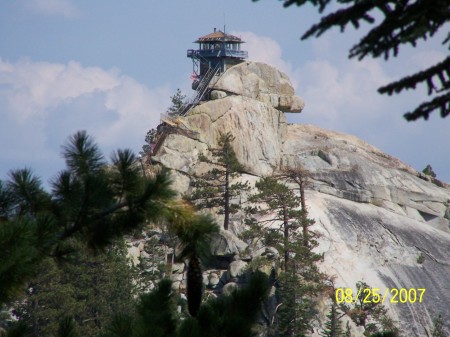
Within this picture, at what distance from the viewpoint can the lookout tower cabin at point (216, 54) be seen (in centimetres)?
7681

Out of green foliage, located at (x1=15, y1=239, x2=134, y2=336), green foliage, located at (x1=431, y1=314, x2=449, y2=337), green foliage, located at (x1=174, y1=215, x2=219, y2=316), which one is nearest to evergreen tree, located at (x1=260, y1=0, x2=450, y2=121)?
green foliage, located at (x1=174, y1=215, x2=219, y2=316)

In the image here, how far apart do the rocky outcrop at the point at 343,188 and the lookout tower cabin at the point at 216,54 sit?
4.40 m

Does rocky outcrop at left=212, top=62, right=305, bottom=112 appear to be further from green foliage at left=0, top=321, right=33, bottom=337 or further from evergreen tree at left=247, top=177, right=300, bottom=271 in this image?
green foliage at left=0, top=321, right=33, bottom=337

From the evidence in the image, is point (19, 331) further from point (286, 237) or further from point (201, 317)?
point (286, 237)

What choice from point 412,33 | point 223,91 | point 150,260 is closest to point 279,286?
point 150,260

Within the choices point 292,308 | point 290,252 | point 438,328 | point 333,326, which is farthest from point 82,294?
point 438,328

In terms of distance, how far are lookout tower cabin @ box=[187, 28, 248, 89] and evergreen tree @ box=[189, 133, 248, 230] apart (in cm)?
1227

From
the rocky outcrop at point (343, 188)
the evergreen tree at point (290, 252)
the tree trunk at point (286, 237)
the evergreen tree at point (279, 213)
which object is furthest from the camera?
the rocky outcrop at point (343, 188)

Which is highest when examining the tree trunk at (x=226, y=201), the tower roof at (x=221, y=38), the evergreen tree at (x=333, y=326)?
the tower roof at (x=221, y=38)

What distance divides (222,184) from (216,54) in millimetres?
17194

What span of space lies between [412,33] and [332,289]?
159ft

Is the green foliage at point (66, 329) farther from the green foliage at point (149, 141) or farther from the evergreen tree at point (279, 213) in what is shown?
the green foliage at point (149, 141)

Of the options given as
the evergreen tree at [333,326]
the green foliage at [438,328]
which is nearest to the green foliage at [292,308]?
the evergreen tree at [333,326]
